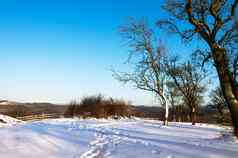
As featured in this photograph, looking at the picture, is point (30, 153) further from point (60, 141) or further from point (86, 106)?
point (86, 106)

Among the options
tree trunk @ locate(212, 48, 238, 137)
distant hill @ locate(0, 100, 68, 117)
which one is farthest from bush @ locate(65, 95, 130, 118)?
tree trunk @ locate(212, 48, 238, 137)

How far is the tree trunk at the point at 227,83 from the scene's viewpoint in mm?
10227

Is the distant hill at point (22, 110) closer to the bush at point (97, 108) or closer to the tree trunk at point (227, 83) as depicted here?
the bush at point (97, 108)

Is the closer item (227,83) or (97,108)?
(227,83)

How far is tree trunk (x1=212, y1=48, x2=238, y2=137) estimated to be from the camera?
10.2 m

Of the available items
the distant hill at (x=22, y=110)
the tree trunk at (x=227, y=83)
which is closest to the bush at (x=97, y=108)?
the distant hill at (x=22, y=110)

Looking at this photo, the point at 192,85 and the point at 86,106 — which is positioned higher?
the point at 192,85

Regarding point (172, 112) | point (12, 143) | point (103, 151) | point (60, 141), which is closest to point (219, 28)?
point (103, 151)

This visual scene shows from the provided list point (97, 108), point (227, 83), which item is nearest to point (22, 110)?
point (97, 108)

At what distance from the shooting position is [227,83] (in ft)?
34.1

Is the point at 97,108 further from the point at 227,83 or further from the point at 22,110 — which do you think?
the point at 227,83

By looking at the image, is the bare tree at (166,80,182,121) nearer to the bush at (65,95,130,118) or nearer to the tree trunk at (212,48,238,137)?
the bush at (65,95,130,118)

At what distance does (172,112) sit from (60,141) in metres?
38.1

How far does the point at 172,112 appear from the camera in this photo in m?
47.1
